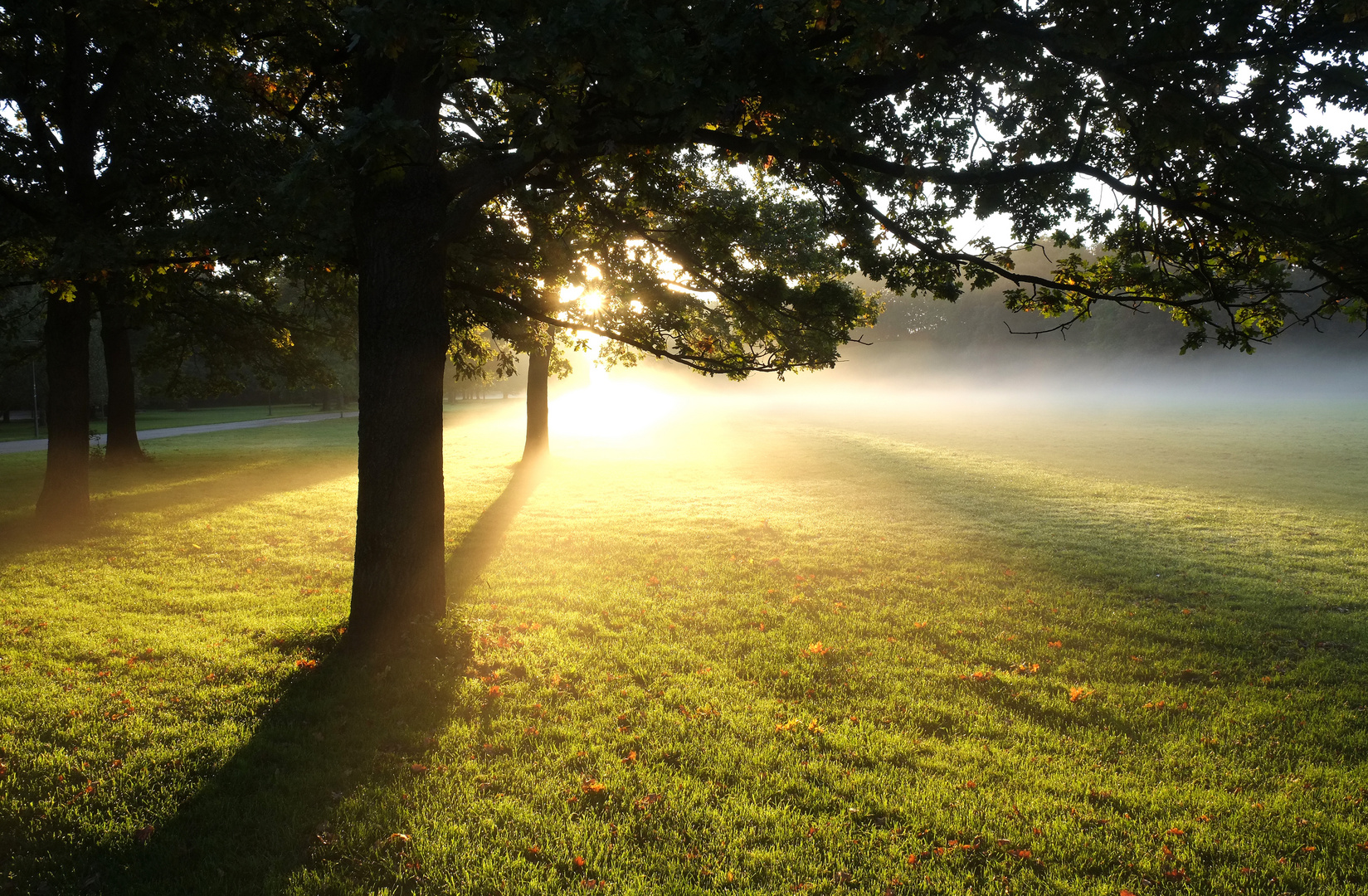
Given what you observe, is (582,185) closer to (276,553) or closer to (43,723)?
(43,723)

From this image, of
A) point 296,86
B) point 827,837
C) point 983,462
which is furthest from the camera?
point 983,462

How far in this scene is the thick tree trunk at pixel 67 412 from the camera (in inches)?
415

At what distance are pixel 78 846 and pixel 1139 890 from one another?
5264 millimetres

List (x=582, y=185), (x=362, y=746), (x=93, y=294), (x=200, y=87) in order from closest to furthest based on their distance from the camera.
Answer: (x=362, y=746), (x=582, y=185), (x=200, y=87), (x=93, y=294)

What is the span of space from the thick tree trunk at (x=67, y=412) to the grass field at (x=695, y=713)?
0.68m

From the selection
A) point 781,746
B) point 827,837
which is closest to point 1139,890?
point 827,837

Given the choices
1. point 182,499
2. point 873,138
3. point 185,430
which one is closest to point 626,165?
point 873,138

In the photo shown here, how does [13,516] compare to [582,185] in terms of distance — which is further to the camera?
[13,516]

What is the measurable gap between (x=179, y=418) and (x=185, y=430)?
10.5 metres

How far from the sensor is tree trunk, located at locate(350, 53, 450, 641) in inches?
227

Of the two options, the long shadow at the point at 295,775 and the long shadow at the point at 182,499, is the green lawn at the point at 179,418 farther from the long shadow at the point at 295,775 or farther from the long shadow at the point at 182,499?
the long shadow at the point at 295,775

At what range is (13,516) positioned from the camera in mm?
11875

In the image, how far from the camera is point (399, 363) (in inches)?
231

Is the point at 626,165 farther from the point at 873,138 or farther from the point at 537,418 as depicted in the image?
the point at 537,418
